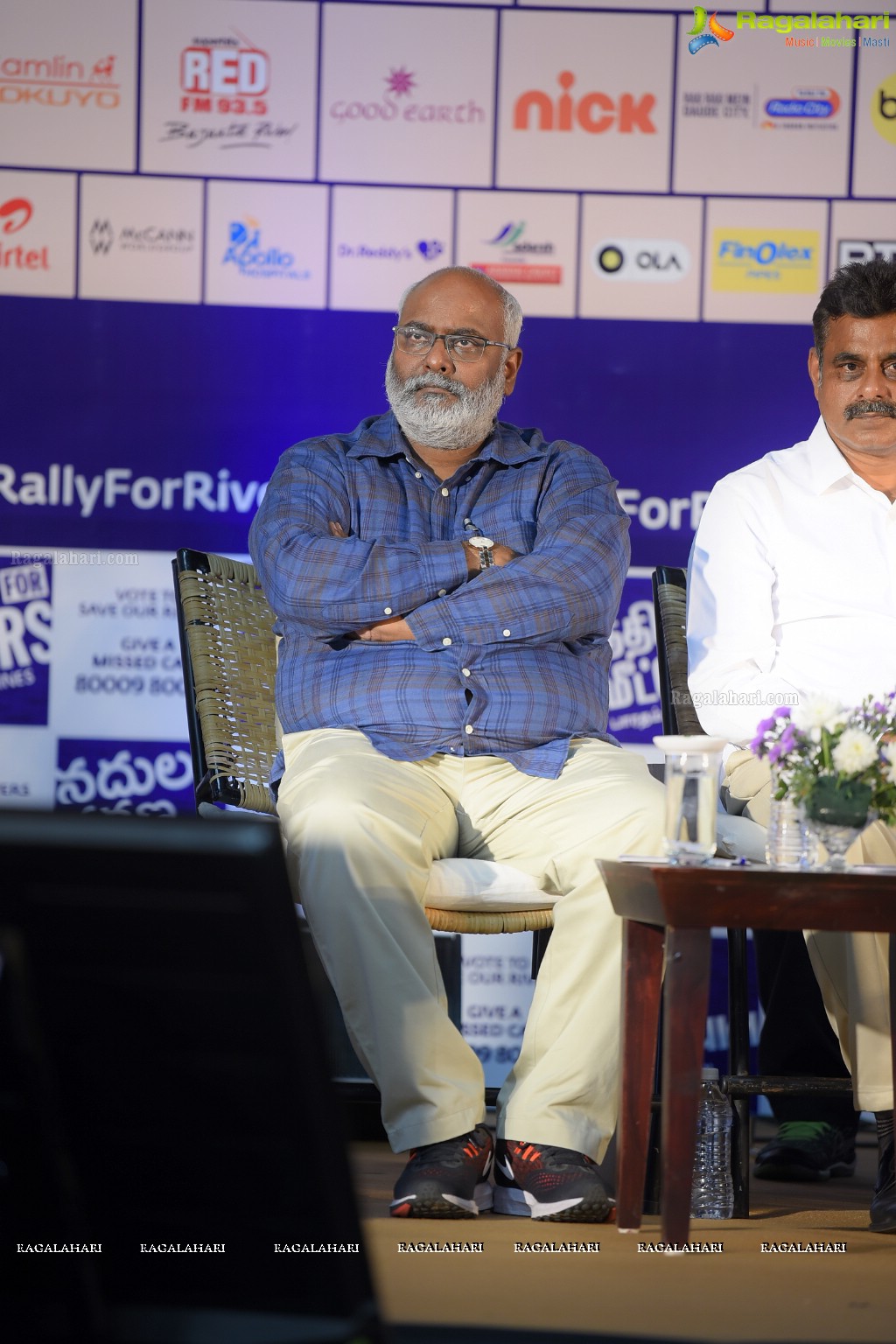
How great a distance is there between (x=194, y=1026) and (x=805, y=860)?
1.75m

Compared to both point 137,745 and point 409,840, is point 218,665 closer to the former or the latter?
point 409,840

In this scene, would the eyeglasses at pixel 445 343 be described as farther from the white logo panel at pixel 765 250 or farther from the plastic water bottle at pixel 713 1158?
the plastic water bottle at pixel 713 1158

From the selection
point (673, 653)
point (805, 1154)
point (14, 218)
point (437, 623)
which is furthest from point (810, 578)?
point (14, 218)

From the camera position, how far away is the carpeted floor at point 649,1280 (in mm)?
1663

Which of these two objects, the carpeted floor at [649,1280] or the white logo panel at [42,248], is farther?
the white logo panel at [42,248]

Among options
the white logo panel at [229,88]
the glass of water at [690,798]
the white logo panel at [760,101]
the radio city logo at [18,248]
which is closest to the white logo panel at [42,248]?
the radio city logo at [18,248]

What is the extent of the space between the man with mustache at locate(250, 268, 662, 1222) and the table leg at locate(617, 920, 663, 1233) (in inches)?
4.3

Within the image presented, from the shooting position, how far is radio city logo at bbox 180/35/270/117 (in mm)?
4070

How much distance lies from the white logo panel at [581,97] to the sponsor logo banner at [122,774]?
1894 mm

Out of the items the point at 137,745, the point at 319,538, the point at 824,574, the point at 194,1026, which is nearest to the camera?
the point at 194,1026

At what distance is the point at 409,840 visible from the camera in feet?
8.23

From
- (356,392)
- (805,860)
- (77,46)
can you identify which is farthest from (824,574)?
(77,46)

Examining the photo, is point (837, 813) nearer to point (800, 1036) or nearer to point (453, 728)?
point (453, 728)

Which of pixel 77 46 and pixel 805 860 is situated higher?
pixel 77 46
